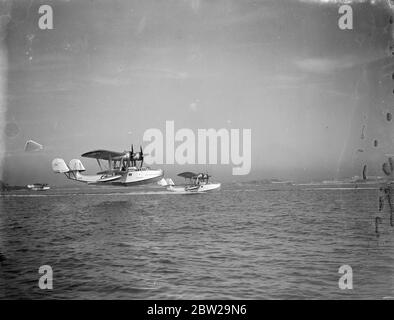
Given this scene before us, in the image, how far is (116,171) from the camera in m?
34.4

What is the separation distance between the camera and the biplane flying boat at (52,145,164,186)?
32.2 m

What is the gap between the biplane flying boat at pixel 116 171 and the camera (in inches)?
1267

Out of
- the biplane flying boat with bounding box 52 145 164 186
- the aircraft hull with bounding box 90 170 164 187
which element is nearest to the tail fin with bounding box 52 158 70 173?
the biplane flying boat with bounding box 52 145 164 186

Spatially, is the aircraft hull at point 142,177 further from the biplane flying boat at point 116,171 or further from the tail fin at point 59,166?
the tail fin at point 59,166

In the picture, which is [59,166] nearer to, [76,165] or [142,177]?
[76,165]

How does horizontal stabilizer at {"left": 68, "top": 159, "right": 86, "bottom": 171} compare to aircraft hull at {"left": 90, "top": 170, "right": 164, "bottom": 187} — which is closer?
aircraft hull at {"left": 90, "top": 170, "right": 164, "bottom": 187}

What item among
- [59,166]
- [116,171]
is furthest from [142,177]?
[59,166]

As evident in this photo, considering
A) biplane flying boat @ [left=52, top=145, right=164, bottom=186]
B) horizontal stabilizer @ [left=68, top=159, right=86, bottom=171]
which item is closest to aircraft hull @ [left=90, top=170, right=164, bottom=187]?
biplane flying boat @ [left=52, top=145, right=164, bottom=186]

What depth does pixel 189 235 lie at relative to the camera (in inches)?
714

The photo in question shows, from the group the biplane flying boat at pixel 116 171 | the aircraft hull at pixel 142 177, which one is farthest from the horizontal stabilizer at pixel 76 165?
the aircraft hull at pixel 142 177

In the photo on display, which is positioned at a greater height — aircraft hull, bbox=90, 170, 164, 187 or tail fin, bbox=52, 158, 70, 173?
tail fin, bbox=52, 158, 70, 173

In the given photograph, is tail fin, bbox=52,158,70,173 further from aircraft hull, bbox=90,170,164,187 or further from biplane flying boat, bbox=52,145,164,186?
aircraft hull, bbox=90,170,164,187
